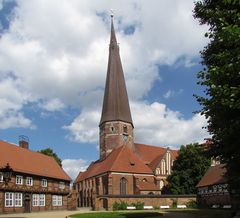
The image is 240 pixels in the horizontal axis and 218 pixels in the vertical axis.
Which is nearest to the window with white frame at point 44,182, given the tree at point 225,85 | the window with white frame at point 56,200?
the window with white frame at point 56,200

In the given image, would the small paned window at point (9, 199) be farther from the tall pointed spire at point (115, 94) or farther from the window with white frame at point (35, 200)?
the tall pointed spire at point (115, 94)

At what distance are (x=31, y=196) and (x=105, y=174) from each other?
849 inches

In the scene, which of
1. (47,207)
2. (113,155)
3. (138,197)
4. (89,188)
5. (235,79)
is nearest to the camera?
(235,79)

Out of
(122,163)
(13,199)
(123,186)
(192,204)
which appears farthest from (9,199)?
(122,163)

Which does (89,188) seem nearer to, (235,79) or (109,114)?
(109,114)

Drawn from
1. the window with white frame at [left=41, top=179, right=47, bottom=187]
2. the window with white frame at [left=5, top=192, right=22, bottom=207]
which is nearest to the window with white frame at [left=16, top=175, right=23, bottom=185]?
the window with white frame at [left=5, top=192, right=22, bottom=207]

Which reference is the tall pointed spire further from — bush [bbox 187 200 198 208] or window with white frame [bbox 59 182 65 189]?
bush [bbox 187 200 198 208]

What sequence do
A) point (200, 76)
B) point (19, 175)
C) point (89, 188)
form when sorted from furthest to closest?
point (89, 188) → point (19, 175) → point (200, 76)

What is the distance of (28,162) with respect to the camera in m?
51.2

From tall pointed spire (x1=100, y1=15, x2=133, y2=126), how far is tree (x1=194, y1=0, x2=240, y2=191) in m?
59.3

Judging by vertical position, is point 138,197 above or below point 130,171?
below

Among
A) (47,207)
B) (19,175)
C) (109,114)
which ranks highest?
(109,114)

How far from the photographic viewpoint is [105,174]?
225 ft

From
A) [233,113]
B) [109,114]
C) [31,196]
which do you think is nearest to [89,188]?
[109,114]
